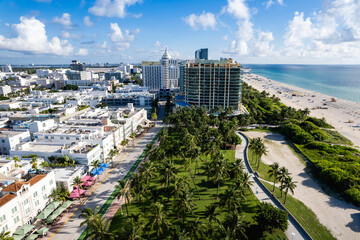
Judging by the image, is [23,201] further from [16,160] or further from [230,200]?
[230,200]

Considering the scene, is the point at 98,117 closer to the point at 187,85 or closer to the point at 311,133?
the point at 187,85

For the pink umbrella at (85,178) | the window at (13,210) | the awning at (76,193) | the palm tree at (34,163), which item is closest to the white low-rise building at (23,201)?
the window at (13,210)

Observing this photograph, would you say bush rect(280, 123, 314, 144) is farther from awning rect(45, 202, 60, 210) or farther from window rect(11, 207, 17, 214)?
window rect(11, 207, 17, 214)

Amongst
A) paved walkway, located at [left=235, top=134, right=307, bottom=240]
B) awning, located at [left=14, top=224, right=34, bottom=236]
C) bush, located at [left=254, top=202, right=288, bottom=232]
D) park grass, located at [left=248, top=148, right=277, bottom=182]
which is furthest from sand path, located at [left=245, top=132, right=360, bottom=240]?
awning, located at [left=14, top=224, right=34, bottom=236]

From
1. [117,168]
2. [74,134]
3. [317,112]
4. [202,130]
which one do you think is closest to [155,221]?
[117,168]

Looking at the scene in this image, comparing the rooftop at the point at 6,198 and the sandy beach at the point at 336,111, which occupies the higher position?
the rooftop at the point at 6,198

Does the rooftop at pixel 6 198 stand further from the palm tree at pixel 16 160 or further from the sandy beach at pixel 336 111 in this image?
the sandy beach at pixel 336 111
